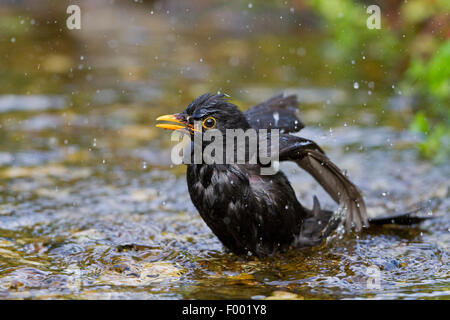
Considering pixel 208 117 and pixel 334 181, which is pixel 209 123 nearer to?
pixel 208 117

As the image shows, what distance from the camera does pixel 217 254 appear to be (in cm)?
483

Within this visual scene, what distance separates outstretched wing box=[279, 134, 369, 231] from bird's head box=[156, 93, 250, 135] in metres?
0.40

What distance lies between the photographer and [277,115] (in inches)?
217

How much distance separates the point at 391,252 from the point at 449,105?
3744 mm

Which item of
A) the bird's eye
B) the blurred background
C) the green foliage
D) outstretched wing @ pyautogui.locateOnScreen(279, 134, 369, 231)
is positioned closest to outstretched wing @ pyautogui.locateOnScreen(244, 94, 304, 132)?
outstretched wing @ pyautogui.locateOnScreen(279, 134, 369, 231)

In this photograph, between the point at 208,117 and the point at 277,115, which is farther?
the point at 277,115

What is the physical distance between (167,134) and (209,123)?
3555 millimetres

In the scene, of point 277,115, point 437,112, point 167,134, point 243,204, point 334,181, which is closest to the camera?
point 243,204

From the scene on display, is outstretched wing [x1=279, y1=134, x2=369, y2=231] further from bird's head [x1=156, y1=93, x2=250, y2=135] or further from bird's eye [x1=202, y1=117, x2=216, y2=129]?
bird's eye [x1=202, y1=117, x2=216, y2=129]

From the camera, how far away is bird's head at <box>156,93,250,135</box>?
445 centimetres

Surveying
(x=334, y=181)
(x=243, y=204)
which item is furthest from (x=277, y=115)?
(x=243, y=204)

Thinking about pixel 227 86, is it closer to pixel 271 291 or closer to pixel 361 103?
pixel 361 103

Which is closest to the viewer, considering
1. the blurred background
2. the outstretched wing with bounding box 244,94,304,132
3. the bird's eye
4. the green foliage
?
the blurred background

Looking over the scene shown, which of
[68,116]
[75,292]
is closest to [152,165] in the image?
[68,116]
